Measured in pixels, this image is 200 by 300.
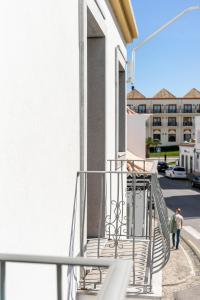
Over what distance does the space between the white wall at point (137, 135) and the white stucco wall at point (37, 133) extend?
16.4 metres

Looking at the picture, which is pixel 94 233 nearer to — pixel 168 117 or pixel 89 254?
pixel 89 254

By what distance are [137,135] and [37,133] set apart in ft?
60.1

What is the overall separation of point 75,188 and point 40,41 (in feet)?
6.13

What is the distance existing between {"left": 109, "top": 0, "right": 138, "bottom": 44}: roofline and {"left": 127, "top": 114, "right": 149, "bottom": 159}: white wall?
996 cm

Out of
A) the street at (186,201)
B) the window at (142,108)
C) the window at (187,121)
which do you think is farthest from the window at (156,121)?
the street at (186,201)

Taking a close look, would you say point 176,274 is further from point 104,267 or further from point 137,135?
point 104,267

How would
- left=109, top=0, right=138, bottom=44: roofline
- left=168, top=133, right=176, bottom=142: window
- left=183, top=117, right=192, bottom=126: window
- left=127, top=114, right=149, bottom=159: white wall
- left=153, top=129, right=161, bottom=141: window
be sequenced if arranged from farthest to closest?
1. left=168, top=133, right=176, bottom=142: window
2. left=153, top=129, right=161, bottom=141: window
3. left=183, top=117, right=192, bottom=126: window
4. left=127, top=114, right=149, bottom=159: white wall
5. left=109, top=0, right=138, bottom=44: roofline

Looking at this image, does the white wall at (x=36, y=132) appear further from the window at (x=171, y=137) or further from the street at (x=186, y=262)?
the window at (x=171, y=137)

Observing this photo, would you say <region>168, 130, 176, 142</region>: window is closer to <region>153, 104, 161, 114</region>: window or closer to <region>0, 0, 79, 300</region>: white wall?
<region>153, 104, 161, 114</region>: window

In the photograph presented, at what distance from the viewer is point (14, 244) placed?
3168mm

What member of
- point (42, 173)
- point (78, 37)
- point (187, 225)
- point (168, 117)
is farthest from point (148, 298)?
point (168, 117)

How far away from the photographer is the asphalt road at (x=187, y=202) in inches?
784

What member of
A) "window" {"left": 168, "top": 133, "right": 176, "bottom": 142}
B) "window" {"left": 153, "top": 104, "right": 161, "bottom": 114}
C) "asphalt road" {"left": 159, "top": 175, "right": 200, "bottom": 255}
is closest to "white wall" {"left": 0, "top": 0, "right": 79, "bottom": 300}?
"asphalt road" {"left": 159, "top": 175, "right": 200, "bottom": 255}

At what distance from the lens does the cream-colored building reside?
75000 millimetres
